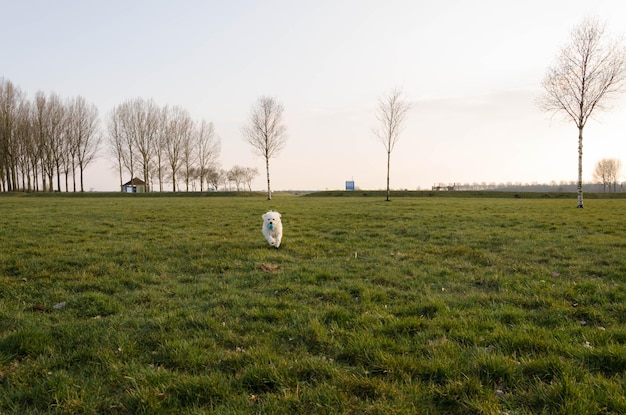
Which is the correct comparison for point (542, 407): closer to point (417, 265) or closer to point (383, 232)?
point (417, 265)

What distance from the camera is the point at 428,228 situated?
594 inches

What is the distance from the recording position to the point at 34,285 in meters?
7.38

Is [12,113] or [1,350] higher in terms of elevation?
[12,113]

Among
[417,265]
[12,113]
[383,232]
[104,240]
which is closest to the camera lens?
[417,265]

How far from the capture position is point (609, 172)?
334 ft

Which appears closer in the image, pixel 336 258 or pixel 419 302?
pixel 419 302

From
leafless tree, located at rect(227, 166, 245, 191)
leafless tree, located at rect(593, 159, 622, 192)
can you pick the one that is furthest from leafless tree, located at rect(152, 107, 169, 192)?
leafless tree, located at rect(593, 159, 622, 192)

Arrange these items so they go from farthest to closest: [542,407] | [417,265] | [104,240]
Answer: [104,240] → [417,265] → [542,407]

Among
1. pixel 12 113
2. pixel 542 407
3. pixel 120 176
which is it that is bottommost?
pixel 542 407

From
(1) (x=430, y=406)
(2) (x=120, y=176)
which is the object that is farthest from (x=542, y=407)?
(2) (x=120, y=176)

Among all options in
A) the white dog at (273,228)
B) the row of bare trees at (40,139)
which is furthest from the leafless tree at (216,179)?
the white dog at (273,228)

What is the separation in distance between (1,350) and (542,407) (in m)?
6.15

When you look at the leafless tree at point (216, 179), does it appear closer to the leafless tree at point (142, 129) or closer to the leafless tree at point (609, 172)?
the leafless tree at point (142, 129)

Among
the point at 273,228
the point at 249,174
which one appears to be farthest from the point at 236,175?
the point at 273,228
